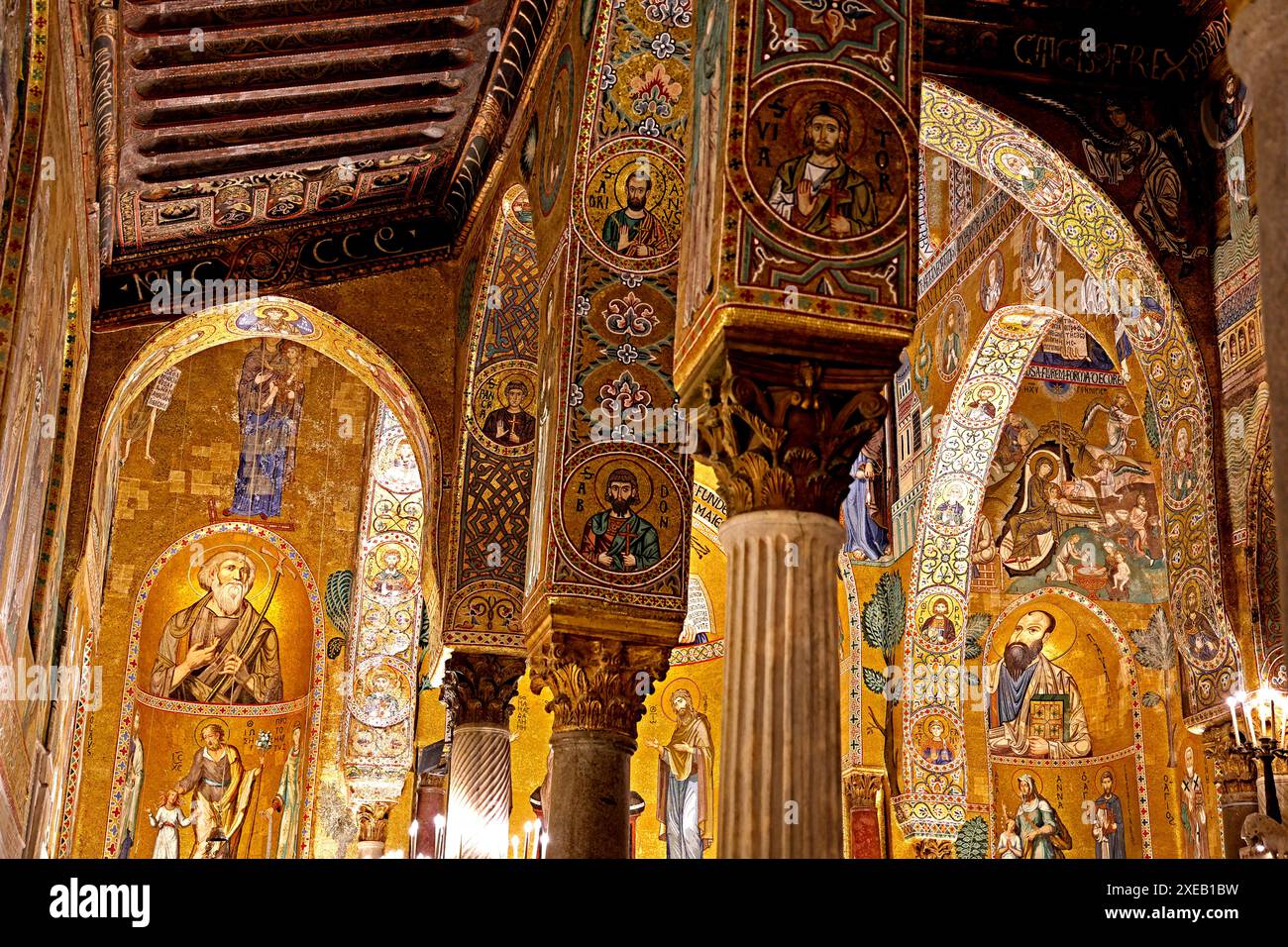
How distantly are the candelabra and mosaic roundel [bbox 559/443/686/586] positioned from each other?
3.20 meters

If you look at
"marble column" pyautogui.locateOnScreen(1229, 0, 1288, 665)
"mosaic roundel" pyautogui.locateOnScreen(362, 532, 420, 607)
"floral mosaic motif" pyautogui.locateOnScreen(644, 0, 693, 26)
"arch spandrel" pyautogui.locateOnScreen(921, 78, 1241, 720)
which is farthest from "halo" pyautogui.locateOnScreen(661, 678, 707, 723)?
"marble column" pyautogui.locateOnScreen(1229, 0, 1288, 665)

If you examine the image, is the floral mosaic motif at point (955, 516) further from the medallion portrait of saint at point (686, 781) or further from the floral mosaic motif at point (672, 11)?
the floral mosaic motif at point (672, 11)

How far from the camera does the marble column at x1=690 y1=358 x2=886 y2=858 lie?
523 cm

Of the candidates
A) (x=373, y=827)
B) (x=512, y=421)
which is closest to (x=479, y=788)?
(x=512, y=421)

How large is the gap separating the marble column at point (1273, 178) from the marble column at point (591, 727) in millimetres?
5419

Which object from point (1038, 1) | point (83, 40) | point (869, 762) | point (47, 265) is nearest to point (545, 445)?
point (47, 265)

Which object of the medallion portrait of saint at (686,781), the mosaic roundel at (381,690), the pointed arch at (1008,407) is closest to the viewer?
the pointed arch at (1008,407)

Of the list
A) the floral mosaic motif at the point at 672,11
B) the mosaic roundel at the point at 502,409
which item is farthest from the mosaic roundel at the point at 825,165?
the mosaic roundel at the point at 502,409

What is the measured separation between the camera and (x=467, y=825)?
34.7ft

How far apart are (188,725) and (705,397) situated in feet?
39.3

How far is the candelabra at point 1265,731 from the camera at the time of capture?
827cm

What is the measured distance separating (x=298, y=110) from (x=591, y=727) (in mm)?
4704

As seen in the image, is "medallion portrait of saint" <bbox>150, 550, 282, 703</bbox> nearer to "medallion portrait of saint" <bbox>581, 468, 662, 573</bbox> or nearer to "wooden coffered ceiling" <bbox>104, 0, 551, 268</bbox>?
"wooden coffered ceiling" <bbox>104, 0, 551, 268</bbox>

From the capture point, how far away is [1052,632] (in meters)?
16.1
